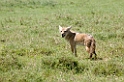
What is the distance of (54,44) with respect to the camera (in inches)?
452

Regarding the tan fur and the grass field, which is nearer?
the grass field

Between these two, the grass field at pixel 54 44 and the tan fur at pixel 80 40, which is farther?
the tan fur at pixel 80 40

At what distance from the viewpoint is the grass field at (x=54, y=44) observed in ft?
25.5

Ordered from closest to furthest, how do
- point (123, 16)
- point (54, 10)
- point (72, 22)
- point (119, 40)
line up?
point (119, 40)
point (72, 22)
point (123, 16)
point (54, 10)

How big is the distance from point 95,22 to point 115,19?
1434 millimetres

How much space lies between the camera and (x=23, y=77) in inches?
279

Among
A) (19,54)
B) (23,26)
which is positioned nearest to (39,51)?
(19,54)

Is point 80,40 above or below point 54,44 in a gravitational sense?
above

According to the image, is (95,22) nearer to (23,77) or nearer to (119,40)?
(119,40)

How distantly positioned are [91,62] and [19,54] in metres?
2.29

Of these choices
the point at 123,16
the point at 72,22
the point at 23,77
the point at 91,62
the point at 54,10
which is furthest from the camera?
the point at 54,10

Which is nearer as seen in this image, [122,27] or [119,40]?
[119,40]

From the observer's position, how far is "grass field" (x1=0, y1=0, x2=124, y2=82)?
778 centimetres

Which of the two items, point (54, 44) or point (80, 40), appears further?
point (54, 44)
